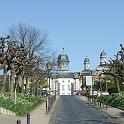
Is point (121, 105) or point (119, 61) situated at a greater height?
point (119, 61)

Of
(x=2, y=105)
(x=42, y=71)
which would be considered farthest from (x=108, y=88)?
(x=2, y=105)

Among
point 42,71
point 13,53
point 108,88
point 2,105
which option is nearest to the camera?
point 2,105

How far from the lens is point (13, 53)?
4469cm

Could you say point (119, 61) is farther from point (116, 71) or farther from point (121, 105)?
point (121, 105)

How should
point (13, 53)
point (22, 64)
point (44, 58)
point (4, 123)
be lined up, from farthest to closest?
1. point (44, 58)
2. point (22, 64)
3. point (13, 53)
4. point (4, 123)

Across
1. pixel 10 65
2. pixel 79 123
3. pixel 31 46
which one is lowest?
pixel 79 123

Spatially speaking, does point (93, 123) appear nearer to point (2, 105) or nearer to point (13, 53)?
point (2, 105)

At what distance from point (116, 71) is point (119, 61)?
105 inches

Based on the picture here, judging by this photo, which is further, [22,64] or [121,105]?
[22,64]

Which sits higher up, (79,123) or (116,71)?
(116,71)

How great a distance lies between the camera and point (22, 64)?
50.6 metres

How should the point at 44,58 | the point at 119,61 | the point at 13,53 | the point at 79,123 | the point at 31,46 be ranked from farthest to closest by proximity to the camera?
the point at 44,58
the point at 31,46
the point at 119,61
the point at 13,53
the point at 79,123

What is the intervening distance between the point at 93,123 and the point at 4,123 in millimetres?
5039

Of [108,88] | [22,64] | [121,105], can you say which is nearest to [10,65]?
[22,64]
